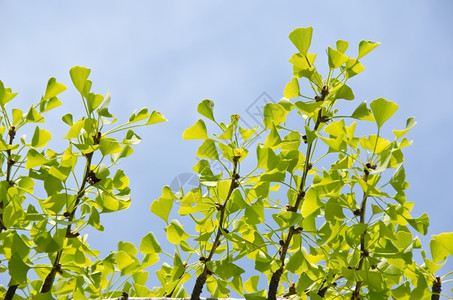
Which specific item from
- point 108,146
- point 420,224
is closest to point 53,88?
point 108,146

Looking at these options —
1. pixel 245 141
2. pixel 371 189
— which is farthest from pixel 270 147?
pixel 371 189

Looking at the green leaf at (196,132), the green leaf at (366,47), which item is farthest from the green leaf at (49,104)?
the green leaf at (366,47)

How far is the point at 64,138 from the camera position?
167 cm

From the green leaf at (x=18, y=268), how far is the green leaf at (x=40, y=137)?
41 cm

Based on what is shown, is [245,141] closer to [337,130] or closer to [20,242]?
[337,130]

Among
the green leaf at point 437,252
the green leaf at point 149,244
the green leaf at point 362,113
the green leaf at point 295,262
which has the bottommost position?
the green leaf at point 295,262

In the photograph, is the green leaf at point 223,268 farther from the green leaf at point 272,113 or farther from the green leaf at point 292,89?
the green leaf at point 292,89

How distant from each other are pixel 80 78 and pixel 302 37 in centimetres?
78

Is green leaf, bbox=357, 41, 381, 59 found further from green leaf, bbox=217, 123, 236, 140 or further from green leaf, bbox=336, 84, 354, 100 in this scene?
green leaf, bbox=217, 123, 236, 140

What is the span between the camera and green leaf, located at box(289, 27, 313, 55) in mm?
1572

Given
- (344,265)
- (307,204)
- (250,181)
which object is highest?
(250,181)

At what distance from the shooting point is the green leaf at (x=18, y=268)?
162 centimetres

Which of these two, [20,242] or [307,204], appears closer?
[307,204]

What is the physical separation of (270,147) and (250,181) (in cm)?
14
